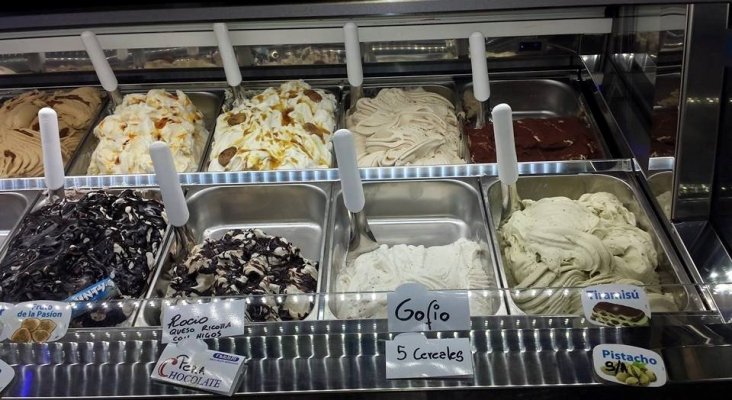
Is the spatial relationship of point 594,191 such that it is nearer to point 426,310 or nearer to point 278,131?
point 426,310

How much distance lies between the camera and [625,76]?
207 centimetres

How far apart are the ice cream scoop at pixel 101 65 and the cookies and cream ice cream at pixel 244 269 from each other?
848mm

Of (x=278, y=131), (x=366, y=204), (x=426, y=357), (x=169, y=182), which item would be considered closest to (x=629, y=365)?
(x=426, y=357)

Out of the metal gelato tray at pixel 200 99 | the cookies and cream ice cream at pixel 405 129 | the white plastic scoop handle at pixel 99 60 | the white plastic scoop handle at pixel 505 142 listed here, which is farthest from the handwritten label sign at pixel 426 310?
the white plastic scoop handle at pixel 99 60

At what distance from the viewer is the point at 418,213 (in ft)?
7.15

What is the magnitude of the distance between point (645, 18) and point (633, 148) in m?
0.39

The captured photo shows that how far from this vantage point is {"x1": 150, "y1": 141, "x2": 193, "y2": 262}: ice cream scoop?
5.14ft

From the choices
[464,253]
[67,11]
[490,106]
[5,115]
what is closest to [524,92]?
[490,106]

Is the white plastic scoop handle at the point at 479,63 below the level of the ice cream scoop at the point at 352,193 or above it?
above

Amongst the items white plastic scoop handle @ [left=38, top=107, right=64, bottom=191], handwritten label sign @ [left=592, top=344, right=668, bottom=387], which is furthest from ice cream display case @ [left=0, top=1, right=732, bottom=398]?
white plastic scoop handle @ [left=38, top=107, right=64, bottom=191]

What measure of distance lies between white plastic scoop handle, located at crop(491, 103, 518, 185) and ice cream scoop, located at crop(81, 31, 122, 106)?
136 cm

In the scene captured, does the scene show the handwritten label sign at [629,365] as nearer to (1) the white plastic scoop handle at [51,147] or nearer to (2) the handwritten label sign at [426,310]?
(2) the handwritten label sign at [426,310]

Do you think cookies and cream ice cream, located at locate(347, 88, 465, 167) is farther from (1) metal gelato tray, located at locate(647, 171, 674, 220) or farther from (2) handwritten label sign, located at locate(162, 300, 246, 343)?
(2) handwritten label sign, located at locate(162, 300, 246, 343)

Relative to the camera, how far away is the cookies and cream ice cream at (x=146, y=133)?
7.34 ft
